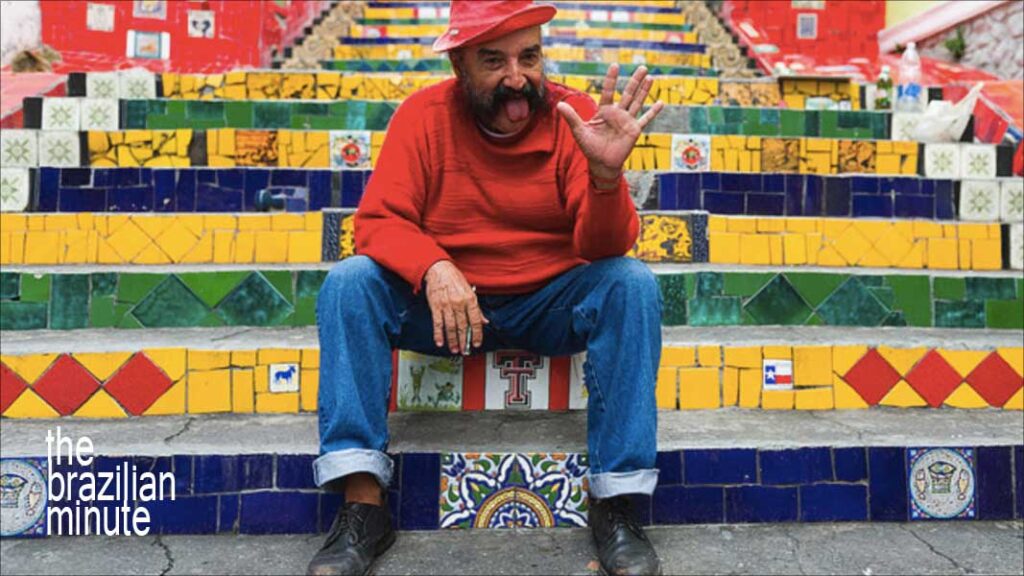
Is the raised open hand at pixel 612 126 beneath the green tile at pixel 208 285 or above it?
above

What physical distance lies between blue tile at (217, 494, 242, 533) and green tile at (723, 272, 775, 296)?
A: 1532 mm

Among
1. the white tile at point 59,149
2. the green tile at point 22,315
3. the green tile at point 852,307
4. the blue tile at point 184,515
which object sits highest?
the white tile at point 59,149

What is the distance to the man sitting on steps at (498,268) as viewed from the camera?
161 cm

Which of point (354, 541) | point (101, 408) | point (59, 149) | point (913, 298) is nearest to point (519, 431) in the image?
point (354, 541)

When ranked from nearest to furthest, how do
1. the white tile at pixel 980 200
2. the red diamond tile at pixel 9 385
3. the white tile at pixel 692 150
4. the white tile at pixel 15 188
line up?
the red diamond tile at pixel 9 385, the white tile at pixel 15 188, the white tile at pixel 980 200, the white tile at pixel 692 150

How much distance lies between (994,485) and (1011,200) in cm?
169

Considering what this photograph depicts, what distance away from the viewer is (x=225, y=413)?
2.11 metres

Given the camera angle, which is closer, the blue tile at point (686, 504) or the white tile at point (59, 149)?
the blue tile at point (686, 504)

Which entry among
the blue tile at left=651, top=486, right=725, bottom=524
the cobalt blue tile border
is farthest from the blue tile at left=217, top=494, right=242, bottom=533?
the blue tile at left=651, top=486, right=725, bottom=524

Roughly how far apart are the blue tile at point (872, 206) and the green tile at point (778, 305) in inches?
31.3

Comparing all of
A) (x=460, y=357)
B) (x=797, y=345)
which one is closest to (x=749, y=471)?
(x=797, y=345)

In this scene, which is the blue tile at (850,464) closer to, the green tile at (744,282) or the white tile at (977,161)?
the green tile at (744,282)

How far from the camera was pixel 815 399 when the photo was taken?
221 centimetres

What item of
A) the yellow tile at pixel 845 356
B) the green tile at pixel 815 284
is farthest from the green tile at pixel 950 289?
the yellow tile at pixel 845 356
